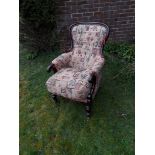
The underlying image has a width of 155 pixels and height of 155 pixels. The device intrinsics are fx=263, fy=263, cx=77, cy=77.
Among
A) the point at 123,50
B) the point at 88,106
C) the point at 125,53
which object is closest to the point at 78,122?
the point at 88,106

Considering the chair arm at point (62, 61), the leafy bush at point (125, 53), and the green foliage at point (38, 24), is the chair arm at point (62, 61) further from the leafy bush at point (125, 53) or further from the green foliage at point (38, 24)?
the green foliage at point (38, 24)

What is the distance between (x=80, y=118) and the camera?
3.13 metres

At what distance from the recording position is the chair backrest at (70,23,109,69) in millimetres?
3296

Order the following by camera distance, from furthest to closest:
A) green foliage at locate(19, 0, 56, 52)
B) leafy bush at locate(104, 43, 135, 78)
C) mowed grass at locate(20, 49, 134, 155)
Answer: green foliage at locate(19, 0, 56, 52)
leafy bush at locate(104, 43, 135, 78)
mowed grass at locate(20, 49, 134, 155)

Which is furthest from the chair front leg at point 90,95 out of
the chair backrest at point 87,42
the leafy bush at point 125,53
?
the leafy bush at point 125,53

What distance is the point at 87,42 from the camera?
339 cm

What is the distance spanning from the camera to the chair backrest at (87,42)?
10.8ft

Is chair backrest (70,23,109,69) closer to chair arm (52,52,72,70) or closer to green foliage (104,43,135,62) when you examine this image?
chair arm (52,52,72,70)

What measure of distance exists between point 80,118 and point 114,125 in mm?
414

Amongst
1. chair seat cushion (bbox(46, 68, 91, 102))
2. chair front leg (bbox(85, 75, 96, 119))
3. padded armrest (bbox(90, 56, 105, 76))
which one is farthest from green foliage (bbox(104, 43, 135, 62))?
chair front leg (bbox(85, 75, 96, 119))

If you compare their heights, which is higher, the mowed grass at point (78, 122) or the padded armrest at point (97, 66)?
the padded armrest at point (97, 66)
